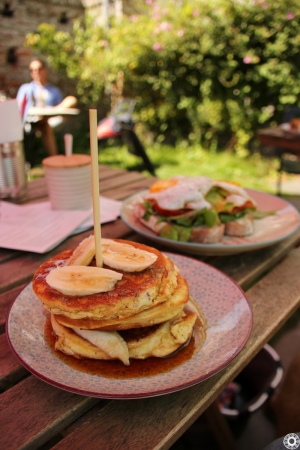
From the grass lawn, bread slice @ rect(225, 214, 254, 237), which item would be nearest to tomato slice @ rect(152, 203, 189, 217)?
bread slice @ rect(225, 214, 254, 237)

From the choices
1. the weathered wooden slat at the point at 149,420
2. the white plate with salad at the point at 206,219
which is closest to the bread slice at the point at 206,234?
the white plate with salad at the point at 206,219

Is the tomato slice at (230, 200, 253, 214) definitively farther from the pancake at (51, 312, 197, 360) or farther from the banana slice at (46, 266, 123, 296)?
Answer: the banana slice at (46, 266, 123, 296)

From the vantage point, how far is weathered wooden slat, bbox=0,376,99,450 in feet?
1.86

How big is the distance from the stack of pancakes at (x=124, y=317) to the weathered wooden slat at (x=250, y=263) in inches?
17.1

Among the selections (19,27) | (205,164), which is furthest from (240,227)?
(19,27)

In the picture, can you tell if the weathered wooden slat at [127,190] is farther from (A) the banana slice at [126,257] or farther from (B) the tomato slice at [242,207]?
(A) the banana slice at [126,257]

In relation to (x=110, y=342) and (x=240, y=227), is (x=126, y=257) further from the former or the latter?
(x=240, y=227)

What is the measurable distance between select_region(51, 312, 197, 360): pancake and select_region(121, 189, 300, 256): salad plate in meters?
0.43

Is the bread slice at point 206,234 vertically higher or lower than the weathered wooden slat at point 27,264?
higher

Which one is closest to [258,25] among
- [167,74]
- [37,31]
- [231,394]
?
[167,74]

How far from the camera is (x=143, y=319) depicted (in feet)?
2.15

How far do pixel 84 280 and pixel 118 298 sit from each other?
7 cm

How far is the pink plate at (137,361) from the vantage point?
1.89 ft

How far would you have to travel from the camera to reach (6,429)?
0.58 meters
